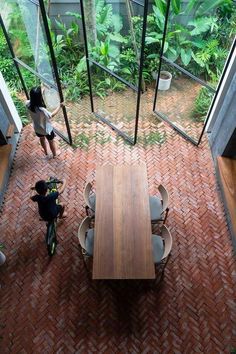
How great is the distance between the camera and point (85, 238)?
151 inches

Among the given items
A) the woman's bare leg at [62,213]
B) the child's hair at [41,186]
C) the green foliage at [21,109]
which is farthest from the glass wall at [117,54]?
the child's hair at [41,186]

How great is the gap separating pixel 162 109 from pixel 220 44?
165 centimetres

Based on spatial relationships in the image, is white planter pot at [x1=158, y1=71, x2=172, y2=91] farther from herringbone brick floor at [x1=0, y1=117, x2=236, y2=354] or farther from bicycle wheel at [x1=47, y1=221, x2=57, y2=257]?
bicycle wheel at [x1=47, y1=221, x2=57, y2=257]

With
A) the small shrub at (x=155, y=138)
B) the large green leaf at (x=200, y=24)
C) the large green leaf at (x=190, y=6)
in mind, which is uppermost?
the large green leaf at (x=190, y=6)

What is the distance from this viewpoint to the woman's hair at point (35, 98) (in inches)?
161

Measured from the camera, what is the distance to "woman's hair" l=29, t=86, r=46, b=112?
410 centimetres

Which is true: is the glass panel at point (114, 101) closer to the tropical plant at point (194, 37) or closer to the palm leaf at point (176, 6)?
the tropical plant at point (194, 37)

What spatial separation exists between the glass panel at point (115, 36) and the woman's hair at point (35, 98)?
1493mm

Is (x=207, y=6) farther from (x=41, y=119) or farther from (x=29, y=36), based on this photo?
(x=41, y=119)

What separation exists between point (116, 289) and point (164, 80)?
390cm

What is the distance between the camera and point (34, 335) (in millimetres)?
3609

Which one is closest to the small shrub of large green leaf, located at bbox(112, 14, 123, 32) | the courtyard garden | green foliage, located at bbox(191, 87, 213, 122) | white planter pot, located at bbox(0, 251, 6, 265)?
the courtyard garden

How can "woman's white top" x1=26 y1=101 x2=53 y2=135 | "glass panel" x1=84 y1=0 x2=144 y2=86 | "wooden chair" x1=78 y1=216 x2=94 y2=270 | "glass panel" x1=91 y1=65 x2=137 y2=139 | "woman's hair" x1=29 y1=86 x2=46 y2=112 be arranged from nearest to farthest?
"wooden chair" x1=78 y1=216 x2=94 y2=270
"woman's hair" x1=29 y1=86 x2=46 y2=112
"woman's white top" x1=26 y1=101 x2=53 y2=135
"glass panel" x1=84 y1=0 x2=144 y2=86
"glass panel" x1=91 y1=65 x2=137 y2=139

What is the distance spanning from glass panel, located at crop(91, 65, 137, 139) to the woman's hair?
154 centimetres
